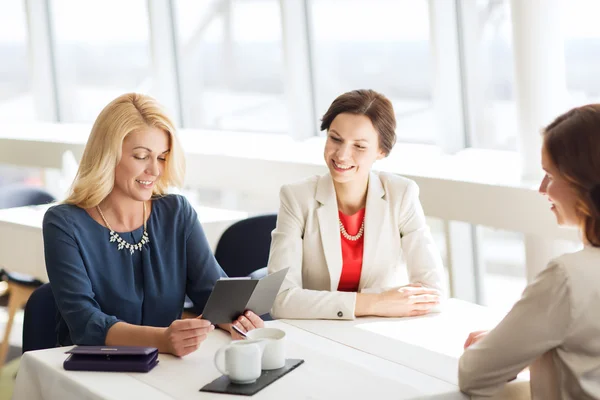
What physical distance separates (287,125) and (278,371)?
3.76 m

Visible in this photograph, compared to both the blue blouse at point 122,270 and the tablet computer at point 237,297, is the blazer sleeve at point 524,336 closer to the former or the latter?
the tablet computer at point 237,297

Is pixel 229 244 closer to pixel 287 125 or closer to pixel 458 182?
pixel 458 182

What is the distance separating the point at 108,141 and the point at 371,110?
96 cm

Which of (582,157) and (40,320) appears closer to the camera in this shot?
(582,157)

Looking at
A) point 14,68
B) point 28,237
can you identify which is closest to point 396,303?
point 28,237

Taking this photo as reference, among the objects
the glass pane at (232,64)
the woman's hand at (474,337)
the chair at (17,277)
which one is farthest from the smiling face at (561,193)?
the glass pane at (232,64)

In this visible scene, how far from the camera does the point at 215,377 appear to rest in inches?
88.9

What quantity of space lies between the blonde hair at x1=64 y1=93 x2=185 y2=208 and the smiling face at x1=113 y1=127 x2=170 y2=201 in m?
0.02

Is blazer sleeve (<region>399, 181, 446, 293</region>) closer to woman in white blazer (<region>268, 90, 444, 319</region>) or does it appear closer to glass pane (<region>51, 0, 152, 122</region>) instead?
woman in white blazer (<region>268, 90, 444, 319</region>)

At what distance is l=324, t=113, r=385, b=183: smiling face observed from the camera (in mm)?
3096

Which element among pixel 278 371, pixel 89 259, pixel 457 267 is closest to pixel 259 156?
pixel 457 267

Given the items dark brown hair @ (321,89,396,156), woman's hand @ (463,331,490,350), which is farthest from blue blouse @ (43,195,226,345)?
woman's hand @ (463,331,490,350)

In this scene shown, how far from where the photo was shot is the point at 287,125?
19.4 feet

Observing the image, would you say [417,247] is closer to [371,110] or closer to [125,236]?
[371,110]
